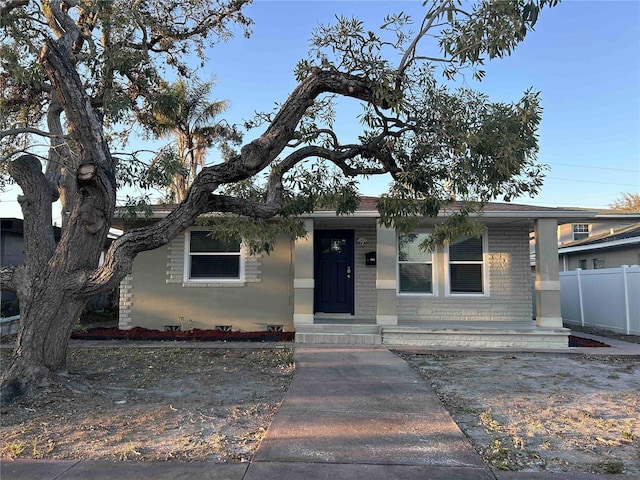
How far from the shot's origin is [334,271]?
12.0m

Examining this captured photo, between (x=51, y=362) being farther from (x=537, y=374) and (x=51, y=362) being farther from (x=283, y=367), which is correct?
(x=537, y=374)

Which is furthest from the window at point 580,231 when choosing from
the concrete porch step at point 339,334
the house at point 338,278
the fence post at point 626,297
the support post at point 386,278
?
the concrete porch step at point 339,334

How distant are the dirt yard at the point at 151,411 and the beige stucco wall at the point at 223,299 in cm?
294

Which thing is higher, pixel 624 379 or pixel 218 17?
pixel 218 17

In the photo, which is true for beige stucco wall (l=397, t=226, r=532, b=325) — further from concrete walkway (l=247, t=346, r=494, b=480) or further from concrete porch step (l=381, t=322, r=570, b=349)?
concrete walkway (l=247, t=346, r=494, b=480)

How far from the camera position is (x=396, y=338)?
10.0 meters

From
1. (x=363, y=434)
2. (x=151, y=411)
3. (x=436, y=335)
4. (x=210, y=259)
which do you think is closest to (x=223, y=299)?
(x=210, y=259)

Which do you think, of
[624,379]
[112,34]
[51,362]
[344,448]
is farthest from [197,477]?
[112,34]

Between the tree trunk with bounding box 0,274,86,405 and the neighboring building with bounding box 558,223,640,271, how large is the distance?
15.7 meters

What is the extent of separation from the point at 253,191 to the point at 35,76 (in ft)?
11.7

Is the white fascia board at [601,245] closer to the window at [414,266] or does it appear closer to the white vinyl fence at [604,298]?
the white vinyl fence at [604,298]

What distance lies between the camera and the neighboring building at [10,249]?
1280 centimetres

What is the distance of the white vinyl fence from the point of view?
1161 cm

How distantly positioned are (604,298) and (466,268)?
443 centimetres
